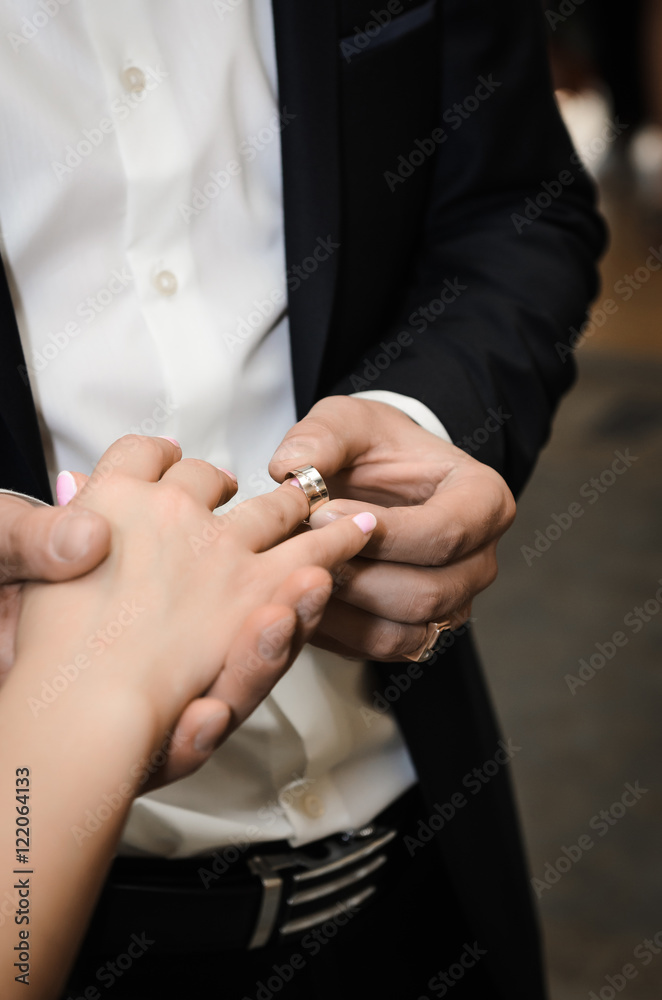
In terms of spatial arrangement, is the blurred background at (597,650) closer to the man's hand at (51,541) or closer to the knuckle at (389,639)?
the knuckle at (389,639)

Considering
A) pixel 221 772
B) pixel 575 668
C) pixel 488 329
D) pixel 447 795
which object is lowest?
pixel 575 668

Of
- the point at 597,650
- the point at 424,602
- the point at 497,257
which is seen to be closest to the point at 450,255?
the point at 497,257

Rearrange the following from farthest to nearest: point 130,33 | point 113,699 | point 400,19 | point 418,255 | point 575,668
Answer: point 575,668
point 418,255
point 400,19
point 130,33
point 113,699

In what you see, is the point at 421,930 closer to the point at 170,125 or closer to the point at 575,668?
the point at 170,125

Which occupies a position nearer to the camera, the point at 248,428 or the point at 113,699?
the point at 113,699

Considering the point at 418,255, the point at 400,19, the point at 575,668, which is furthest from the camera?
the point at 575,668

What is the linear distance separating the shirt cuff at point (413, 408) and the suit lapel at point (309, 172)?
6 cm

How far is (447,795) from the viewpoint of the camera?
2.86ft

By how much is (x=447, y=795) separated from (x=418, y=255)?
1.87ft

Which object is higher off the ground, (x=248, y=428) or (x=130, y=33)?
(x=130, y=33)

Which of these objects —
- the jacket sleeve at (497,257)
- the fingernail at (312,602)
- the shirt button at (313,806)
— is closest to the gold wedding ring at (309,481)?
the fingernail at (312,602)

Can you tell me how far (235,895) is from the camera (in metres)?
0.77

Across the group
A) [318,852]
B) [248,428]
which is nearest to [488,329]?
[248,428]

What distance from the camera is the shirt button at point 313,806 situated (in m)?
0.81
